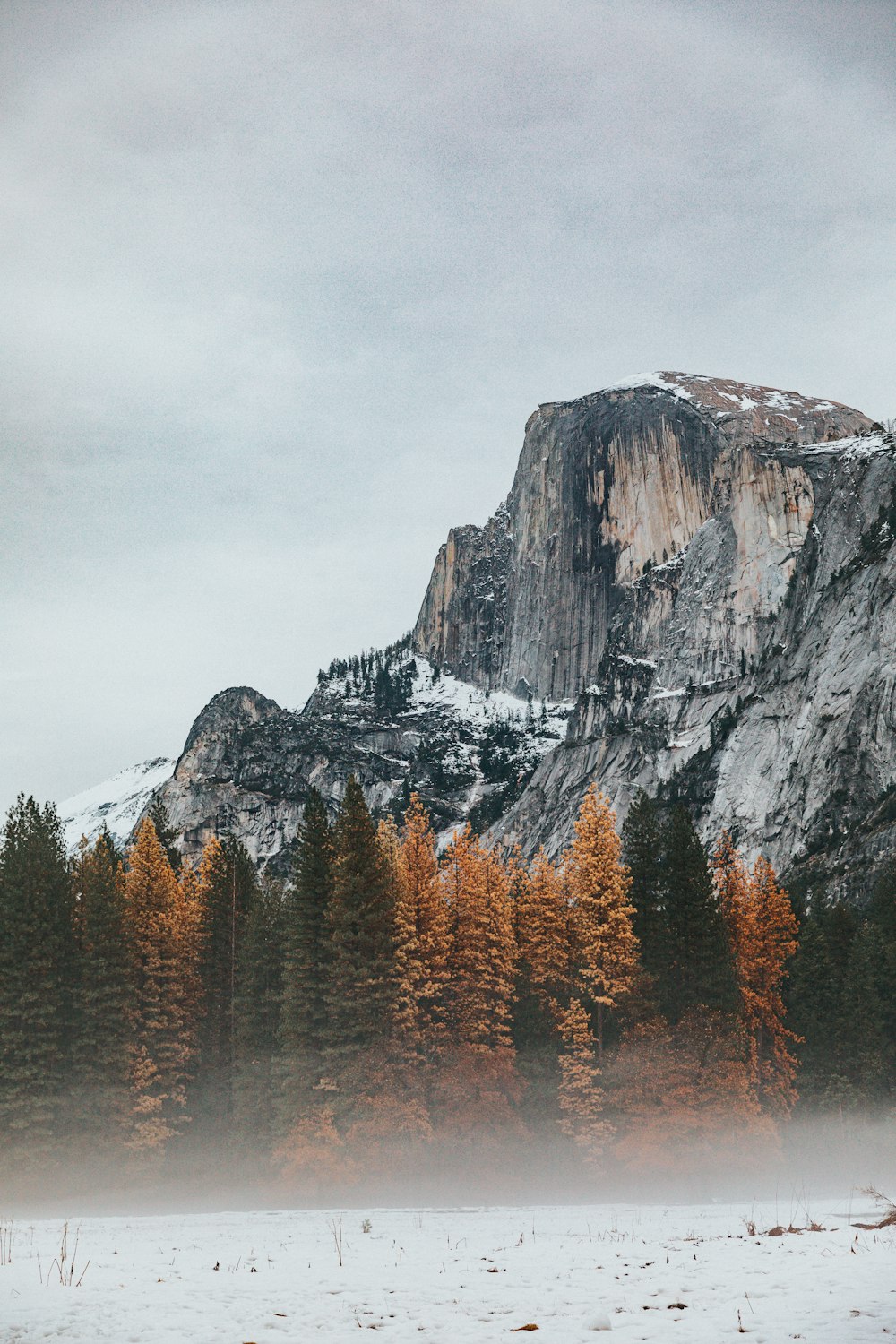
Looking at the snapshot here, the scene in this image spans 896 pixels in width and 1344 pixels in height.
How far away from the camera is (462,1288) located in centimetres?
1332

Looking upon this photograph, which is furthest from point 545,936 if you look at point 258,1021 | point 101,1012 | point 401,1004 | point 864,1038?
point 101,1012

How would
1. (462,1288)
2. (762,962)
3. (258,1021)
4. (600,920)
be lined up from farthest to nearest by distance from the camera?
(258,1021), (762,962), (600,920), (462,1288)

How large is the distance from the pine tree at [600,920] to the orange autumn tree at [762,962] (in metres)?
6.12

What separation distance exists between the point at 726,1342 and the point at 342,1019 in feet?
99.8

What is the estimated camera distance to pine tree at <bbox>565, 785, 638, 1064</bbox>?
1513 inches

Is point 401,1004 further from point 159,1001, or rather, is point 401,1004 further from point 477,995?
point 159,1001

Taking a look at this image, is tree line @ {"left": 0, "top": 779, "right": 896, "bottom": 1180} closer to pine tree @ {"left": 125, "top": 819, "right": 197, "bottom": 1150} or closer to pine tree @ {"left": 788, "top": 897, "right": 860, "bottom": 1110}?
pine tree @ {"left": 125, "top": 819, "right": 197, "bottom": 1150}

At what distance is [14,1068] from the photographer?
38219 mm

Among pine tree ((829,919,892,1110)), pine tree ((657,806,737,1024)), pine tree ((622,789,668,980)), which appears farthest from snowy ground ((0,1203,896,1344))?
pine tree ((829,919,892,1110))

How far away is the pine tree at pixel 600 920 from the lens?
3844cm

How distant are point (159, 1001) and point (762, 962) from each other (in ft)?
79.7

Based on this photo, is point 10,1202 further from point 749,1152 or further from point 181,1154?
point 749,1152

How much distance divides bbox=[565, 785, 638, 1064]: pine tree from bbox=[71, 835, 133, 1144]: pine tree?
17259 millimetres

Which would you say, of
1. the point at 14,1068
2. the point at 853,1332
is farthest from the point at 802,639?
the point at 853,1332
